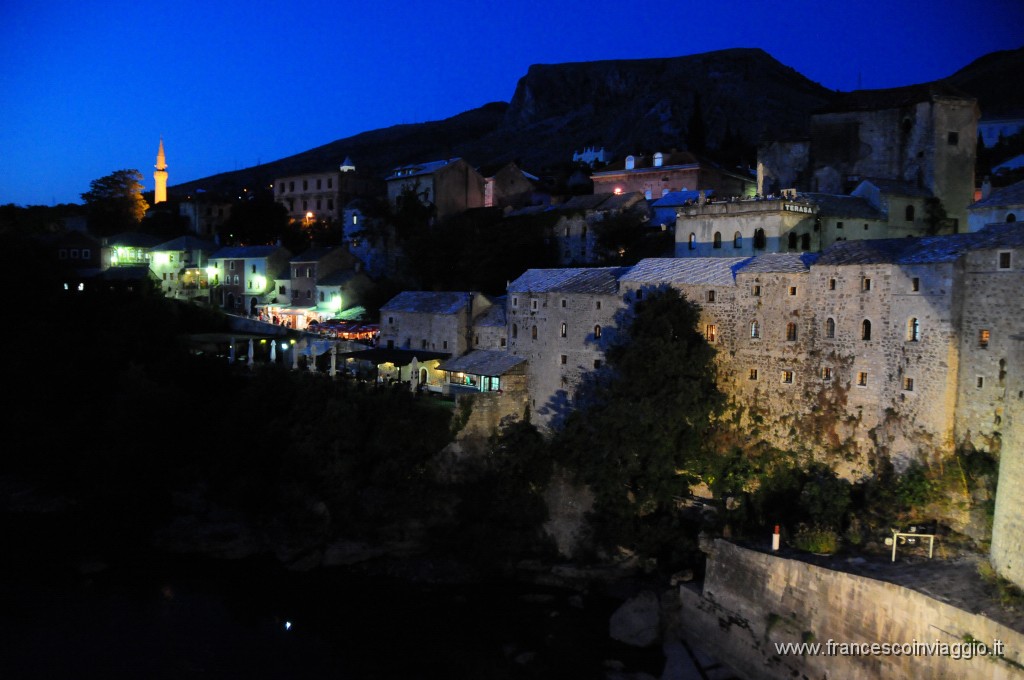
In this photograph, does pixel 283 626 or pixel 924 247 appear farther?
pixel 283 626

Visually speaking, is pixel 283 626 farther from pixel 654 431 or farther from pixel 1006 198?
pixel 1006 198

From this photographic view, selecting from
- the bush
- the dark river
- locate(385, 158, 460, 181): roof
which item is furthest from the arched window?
locate(385, 158, 460, 181): roof

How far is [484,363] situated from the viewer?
3388cm

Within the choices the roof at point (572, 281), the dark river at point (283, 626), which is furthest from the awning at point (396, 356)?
the dark river at point (283, 626)

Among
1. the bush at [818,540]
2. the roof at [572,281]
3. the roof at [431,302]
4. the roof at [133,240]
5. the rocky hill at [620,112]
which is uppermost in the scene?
the rocky hill at [620,112]

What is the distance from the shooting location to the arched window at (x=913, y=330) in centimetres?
2267

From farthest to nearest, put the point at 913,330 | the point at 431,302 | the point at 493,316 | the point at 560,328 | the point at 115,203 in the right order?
the point at 115,203 < the point at 431,302 < the point at 493,316 < the point at 560,328 < the point at 913,330

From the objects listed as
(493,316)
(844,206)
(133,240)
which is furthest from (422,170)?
(844,206)

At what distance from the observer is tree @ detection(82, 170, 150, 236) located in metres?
68.3

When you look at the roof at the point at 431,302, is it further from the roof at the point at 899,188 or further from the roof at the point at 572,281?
the roof at the point at 899,188

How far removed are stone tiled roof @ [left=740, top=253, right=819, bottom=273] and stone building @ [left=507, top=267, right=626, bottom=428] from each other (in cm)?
505

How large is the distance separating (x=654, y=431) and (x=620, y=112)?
91.7 m

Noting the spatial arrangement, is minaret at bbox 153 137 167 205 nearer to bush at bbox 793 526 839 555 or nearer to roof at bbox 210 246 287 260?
roof at bbox 210 246 287 260

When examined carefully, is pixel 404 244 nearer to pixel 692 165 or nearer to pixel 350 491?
pixel 692 165
